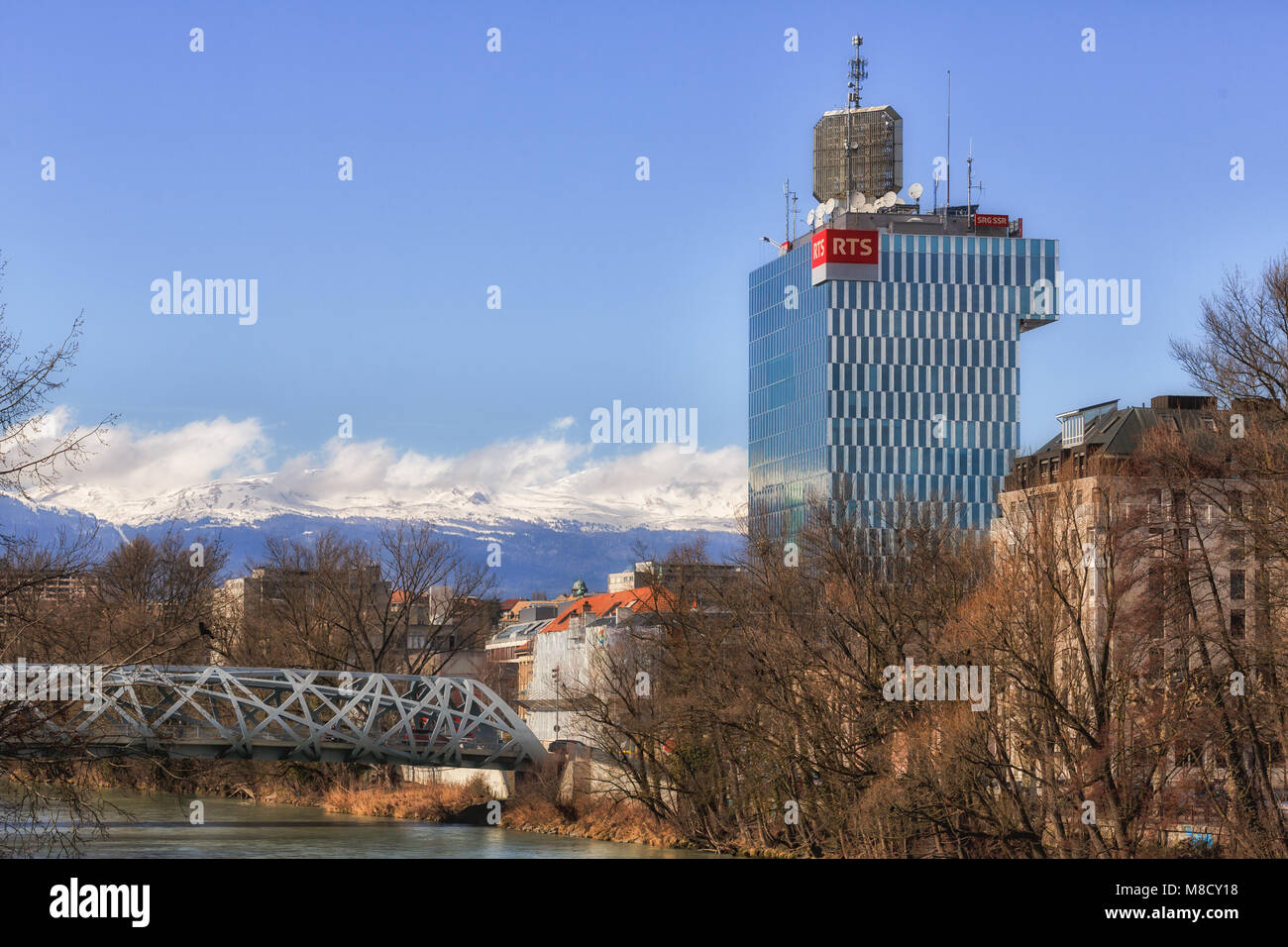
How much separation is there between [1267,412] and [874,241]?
115152mm

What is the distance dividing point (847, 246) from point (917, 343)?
1115cm

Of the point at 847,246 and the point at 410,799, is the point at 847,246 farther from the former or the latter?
the point at 410,799

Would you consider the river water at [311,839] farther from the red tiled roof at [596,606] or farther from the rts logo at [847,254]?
the rts logo at [847,254]

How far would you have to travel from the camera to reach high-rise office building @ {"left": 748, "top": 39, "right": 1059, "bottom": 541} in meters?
151

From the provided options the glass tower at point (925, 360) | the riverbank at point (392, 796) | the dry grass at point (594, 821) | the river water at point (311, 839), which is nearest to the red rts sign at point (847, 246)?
the glass tower at point (925, 360)

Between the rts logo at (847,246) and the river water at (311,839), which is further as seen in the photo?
the rts logo at (847,246)

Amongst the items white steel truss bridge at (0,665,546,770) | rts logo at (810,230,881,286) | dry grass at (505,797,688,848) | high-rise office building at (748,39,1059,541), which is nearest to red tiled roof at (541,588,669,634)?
high-rise office building at (748,39,1059,541)

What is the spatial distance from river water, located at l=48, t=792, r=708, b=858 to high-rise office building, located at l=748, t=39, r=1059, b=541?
91.8m

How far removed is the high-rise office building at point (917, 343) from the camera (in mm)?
151000

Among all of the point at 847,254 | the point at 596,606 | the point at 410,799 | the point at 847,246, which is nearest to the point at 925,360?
the point at 847,254

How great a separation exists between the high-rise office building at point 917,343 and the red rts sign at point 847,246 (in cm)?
12

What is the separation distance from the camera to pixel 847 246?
492ft
